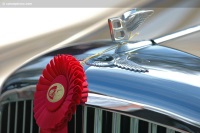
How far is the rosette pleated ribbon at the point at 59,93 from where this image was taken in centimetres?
150

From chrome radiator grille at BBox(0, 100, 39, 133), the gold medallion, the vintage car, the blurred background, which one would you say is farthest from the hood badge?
the blurred background

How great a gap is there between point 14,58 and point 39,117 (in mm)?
2310

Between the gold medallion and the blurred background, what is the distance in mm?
1746

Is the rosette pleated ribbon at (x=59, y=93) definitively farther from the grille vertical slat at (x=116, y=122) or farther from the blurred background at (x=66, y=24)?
the blurred background at (x=66, y=24)

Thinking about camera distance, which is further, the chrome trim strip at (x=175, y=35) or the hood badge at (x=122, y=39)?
the chrome trim strip at (x=175, y=35)

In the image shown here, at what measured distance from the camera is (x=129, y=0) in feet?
11.5

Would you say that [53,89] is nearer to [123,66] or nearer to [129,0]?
[123,66]

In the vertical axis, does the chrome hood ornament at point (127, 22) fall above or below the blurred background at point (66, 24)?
below

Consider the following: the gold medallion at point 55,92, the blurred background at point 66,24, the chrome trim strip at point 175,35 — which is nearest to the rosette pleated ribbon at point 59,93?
the gold medallion at point 55,92

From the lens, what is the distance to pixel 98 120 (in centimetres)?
148

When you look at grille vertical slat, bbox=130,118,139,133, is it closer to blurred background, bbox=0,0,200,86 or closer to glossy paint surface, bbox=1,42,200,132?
glossy paint surface, bbox=1,42,200,132

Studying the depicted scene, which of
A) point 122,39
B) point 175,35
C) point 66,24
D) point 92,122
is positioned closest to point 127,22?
point 122,39

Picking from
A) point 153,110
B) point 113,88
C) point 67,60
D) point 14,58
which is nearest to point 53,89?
point 67,60

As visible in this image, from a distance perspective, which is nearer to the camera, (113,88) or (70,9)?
(113,88)
